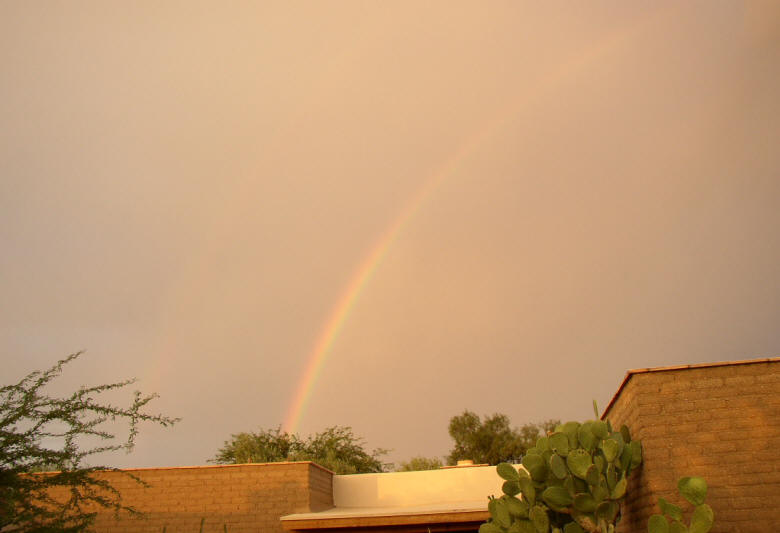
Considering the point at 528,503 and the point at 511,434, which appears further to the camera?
the point at 511,434

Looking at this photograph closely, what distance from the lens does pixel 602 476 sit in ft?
34.8

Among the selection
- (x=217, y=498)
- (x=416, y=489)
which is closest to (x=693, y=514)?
(x=217, y=498)

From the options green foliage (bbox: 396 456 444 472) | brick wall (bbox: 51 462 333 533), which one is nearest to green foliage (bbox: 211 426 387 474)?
green foliage (bbox: 396 456 444 472)

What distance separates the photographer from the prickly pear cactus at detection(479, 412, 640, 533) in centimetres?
1045

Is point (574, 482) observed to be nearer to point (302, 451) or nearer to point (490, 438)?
point (302, 451)

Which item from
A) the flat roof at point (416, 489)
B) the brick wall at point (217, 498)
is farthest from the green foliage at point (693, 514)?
the flat roof at point (416, 489)

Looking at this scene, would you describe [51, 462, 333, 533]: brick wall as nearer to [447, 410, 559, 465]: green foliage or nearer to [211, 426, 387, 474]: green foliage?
[211, 426, 387, 474]: green foliage

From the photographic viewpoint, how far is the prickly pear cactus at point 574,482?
10.5m

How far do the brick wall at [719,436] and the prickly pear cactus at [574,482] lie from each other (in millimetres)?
477

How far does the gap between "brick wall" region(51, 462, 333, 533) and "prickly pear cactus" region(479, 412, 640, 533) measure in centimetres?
831

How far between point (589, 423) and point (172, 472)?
1221 centimetres

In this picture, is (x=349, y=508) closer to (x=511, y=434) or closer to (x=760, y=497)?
(x=760, y=497)

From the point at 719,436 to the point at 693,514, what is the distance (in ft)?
4.77

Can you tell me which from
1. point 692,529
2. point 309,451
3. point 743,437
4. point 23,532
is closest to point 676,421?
point 743,437
